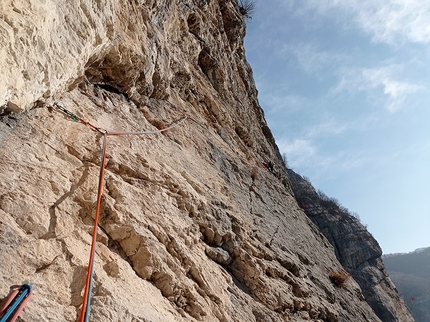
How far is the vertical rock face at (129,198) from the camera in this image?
2.43 meters

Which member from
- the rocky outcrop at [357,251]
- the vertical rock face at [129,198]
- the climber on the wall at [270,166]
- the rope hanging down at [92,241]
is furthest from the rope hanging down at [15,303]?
the rocky outcrop at [357,251]

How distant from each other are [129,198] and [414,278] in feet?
235

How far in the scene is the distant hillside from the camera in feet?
162

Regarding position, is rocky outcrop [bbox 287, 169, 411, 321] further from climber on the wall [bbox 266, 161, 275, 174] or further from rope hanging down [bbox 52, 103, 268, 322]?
rope hanging down [bbox 52, 103, 268, 322]

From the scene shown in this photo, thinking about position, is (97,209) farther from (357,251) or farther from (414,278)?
(414,278)

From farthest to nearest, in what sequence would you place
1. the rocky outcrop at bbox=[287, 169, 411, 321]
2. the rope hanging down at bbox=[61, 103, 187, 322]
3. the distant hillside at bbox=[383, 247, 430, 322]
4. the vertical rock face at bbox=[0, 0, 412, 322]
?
the distant hillside at bbox=[383, 247, 430, 322] → the rocky outcrop at bbox=[287, 169, 411, 321] → the vertical rock face at bbox=[0, 0, 412, 322] → the rope hanging down at bbox=[61, 103, 187, 322]

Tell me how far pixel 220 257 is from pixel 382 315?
12.2 m

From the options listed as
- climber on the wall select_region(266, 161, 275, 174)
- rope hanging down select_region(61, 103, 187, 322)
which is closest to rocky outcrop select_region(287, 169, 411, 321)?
climber on the wall select_region(266, 161, 275, 174)

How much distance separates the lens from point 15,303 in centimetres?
185

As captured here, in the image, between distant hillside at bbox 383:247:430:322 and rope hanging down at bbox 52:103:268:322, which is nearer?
rope hanging down at bbox 52:103:268:322

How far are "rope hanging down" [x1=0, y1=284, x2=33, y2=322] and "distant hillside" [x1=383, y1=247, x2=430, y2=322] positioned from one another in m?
42.6

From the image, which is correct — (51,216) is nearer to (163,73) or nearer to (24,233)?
(24,233)

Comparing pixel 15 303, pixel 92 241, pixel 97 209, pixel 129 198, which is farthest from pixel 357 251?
pixel 15 303

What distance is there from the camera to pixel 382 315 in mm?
12914
